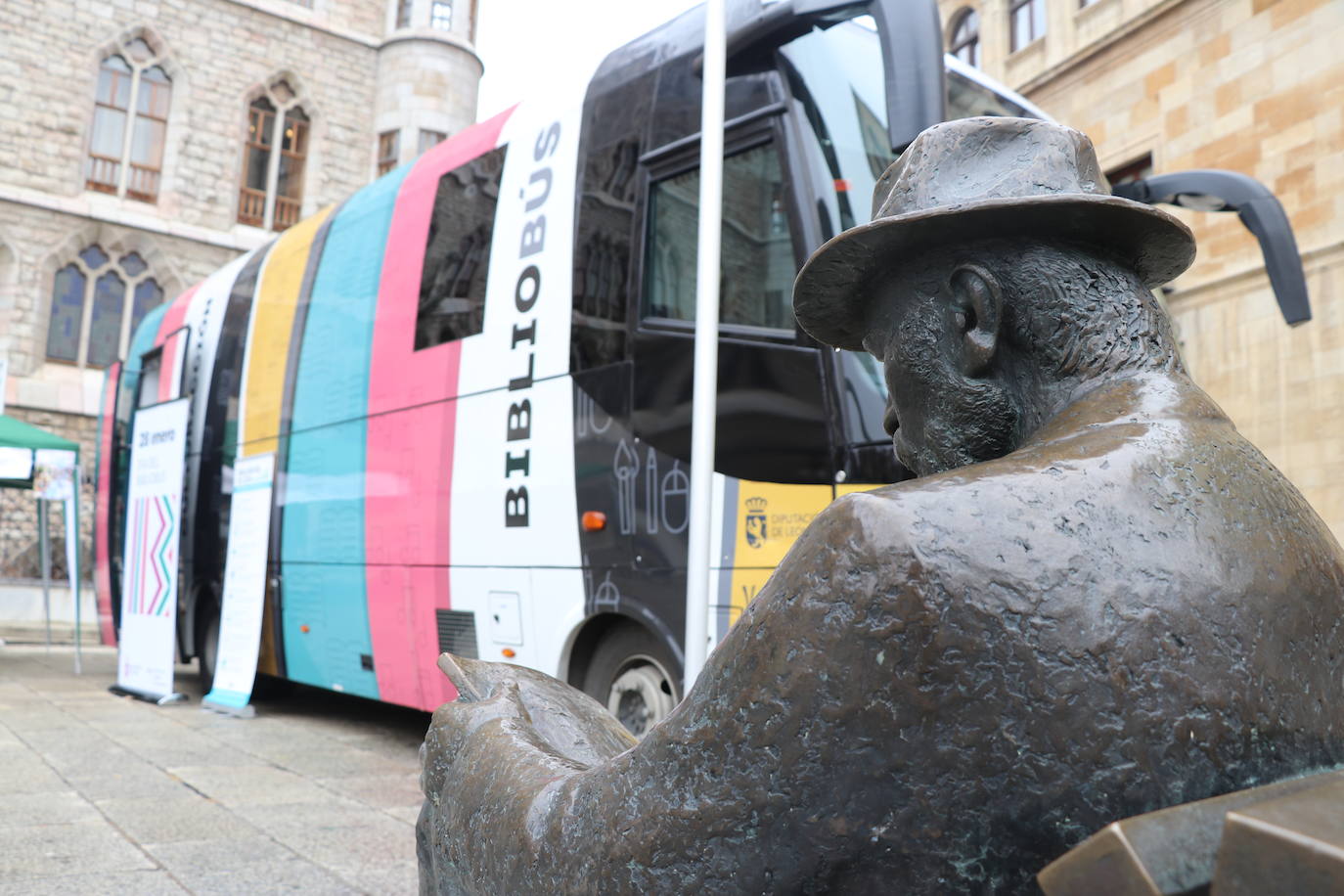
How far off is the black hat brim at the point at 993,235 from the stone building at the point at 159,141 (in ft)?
79.3

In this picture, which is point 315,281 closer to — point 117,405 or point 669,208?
point 669,208

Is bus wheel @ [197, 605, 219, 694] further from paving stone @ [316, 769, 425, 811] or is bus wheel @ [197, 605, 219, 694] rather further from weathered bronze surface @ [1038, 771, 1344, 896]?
weathered bronze surface @ [1038, 771, 1344, 896]

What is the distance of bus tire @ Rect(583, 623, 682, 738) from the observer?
176 inches

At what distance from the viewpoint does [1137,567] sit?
85cm

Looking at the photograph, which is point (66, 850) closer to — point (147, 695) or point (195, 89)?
point (147, 695)

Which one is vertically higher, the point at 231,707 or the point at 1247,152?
the point at 1247,152

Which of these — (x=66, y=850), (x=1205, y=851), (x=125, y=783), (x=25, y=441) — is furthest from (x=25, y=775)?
(x=25, y=441)

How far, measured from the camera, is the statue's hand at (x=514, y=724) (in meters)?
1.16

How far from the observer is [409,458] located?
6.02 meters

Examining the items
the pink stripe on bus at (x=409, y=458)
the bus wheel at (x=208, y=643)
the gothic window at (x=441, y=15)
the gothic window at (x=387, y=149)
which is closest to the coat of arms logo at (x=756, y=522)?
the pink stripe on bus at (x=409, y=458)

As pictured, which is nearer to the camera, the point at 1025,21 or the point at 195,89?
the point at 1025,21

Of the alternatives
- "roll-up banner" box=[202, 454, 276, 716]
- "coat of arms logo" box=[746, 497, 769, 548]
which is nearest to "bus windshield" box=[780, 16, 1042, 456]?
"coat of arms logo" box=[746, 497, 769, 548]

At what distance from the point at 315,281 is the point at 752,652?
6.92m

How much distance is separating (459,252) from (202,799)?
9.53 feet
